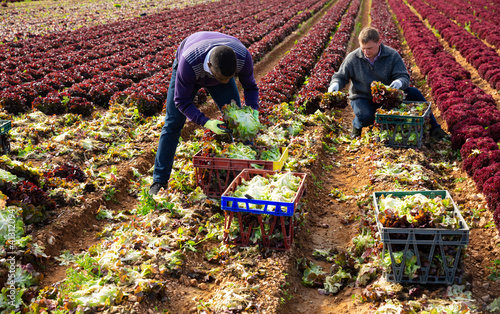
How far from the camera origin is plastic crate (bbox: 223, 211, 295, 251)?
14.2 feet

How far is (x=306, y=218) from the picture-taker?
5289 millimetres

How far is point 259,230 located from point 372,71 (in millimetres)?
4162

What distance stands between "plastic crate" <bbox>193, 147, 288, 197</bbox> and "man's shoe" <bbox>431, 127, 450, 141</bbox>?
361cm

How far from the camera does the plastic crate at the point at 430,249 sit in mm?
3529

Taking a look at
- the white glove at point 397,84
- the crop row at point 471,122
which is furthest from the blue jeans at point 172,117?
the crop row at point 471,122

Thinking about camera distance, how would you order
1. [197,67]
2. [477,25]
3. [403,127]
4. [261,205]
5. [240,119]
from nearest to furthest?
[261,205]
[197,67]
[240,119]
[403,127]
[477,25]

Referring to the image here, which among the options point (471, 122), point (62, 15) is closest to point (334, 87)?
point (471, 122)

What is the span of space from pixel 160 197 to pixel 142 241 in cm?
112

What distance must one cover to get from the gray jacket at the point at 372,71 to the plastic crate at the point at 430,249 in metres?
3.97

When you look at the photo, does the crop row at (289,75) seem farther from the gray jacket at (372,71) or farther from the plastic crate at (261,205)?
the plastic crate at (261,205)

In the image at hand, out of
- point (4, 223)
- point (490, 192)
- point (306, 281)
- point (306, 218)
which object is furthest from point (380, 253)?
point (4, 223)

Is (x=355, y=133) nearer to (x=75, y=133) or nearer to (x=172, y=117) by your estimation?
(x=172, y=117)

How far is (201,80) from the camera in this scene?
5078 millimetres

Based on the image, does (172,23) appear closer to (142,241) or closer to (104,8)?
(104,8)
